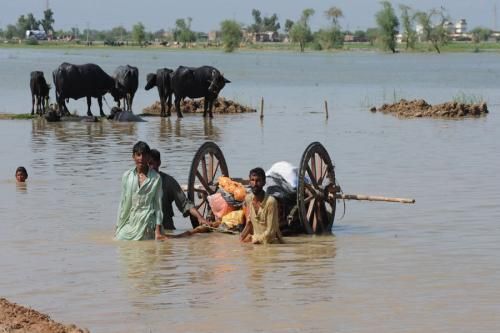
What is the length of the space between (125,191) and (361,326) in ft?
10.8

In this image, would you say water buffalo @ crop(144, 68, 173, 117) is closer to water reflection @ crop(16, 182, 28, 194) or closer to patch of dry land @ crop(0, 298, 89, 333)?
water reflection @ crop(16, 182, 28, 194)

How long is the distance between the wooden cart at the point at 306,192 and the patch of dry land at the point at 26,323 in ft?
12.6

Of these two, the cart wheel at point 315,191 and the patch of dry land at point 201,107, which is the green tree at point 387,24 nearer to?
the patch of dry land at point 201,107

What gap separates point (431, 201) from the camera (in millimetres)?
14914

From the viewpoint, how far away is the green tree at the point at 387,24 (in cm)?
12331

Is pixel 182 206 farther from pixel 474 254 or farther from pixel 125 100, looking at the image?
pixel 125 100

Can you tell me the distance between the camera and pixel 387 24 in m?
126

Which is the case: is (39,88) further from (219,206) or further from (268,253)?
(268,253)

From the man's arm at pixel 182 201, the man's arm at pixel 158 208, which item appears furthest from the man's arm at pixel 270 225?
the man's arm at pixel 158 208

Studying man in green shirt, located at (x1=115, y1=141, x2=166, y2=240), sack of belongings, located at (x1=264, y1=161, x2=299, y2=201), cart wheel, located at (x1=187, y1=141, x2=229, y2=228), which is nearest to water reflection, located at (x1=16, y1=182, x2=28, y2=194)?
cart wheel, located at (x1=187, y1=141, x2=229, y2=228)

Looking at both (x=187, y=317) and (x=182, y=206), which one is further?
A: (x=182, y=206)

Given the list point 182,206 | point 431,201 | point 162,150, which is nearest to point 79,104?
point 162,150

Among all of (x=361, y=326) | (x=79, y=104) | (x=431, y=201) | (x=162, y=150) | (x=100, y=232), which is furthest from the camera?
(x=79, y=104)

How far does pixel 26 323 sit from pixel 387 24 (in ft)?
397
